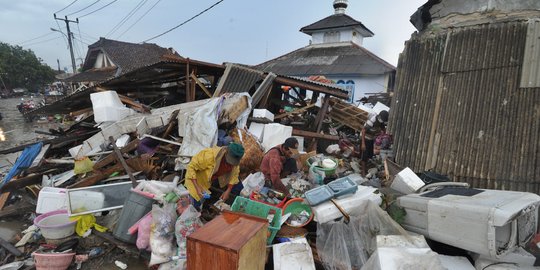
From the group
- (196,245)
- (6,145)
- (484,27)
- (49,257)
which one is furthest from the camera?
(6,145)

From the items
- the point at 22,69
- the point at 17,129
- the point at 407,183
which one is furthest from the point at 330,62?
the point at 22,69

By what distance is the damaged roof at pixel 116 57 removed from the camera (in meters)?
20.9

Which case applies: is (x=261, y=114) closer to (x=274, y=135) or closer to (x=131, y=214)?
(x=274, y=135)

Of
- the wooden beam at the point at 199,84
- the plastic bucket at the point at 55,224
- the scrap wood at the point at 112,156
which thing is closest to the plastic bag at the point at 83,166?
the scrap wood at the point at 112,156

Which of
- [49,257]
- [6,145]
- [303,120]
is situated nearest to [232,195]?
A: [49,257]

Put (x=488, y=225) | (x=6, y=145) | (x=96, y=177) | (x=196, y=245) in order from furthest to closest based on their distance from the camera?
(x=6, y=145)
(x=96, y=177)
(x=488, y=225)
(x=196, y=245)

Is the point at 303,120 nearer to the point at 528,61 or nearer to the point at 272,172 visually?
the point at 272,172

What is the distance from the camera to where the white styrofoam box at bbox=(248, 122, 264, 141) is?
638 centimetres

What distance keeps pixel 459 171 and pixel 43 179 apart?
317 inches

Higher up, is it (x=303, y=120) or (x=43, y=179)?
(x=303, y=120)

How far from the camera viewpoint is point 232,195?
14.2 feet

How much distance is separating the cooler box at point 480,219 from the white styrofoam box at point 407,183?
3.02 ft

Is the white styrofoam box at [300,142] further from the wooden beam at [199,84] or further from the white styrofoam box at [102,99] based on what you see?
the white styrofoam box at [102,99]

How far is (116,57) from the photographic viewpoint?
21.1 meters
